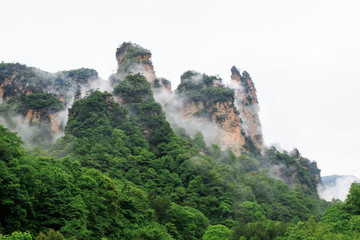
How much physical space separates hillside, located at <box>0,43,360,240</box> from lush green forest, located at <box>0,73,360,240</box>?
0.15m

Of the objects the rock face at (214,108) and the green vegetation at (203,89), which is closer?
the rock face at (214,108)

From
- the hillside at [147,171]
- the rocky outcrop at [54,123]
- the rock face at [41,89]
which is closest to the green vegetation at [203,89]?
the hillside at [147,171]

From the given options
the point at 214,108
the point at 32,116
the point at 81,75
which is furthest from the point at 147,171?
the point at 81,75

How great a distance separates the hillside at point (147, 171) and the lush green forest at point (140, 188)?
15 cm

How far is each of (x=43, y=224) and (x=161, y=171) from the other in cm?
3252

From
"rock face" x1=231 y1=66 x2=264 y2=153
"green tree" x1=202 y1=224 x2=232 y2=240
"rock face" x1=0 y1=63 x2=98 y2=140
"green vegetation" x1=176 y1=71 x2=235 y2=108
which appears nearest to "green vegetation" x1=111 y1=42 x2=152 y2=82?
"green vegetation" x1=176 y1=71 x2=235 y2=108

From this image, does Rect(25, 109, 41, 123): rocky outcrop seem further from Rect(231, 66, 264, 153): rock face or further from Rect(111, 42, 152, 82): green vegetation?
Rect(231, 66, 264, 153): rock face

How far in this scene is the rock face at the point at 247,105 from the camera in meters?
118

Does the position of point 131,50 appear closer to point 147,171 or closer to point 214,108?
point 214,108

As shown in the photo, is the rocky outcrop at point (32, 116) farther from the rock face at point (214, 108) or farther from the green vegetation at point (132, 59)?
the rock face at point (214, 108)

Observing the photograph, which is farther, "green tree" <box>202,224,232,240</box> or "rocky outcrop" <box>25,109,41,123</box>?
"rocky outcrop" <box>25,109,41,123</box>

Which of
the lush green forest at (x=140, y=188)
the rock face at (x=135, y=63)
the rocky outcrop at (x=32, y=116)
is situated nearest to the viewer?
the lush green forest at (x=140, y=188)

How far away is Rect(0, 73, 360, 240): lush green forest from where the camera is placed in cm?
3006

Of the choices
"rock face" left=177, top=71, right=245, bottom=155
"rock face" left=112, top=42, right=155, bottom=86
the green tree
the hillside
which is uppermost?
"rock face" left=112, top=42, right=155, bottom=86
